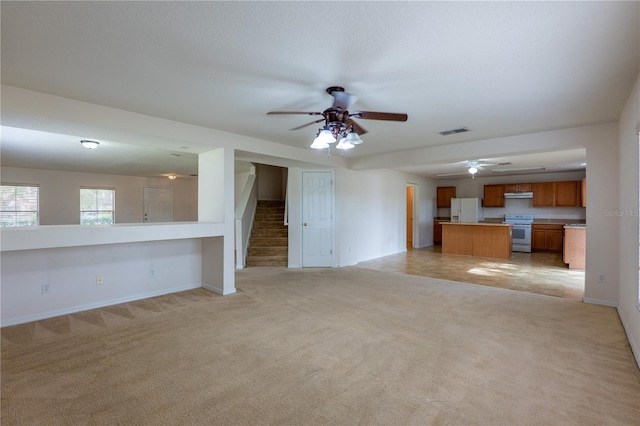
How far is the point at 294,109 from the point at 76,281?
3.38 metres

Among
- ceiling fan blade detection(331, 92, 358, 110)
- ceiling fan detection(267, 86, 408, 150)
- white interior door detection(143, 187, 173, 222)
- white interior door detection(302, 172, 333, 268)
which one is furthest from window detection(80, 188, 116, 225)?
ceiling fan blade detection(331, 92, 358, 110)

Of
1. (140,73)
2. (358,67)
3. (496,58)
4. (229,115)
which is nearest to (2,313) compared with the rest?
(140,73)

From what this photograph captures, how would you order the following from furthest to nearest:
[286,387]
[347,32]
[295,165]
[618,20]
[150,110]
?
1. [295,165]
2. [150,110]
3. [286,387]
4. [347,32]
5. [618,20]

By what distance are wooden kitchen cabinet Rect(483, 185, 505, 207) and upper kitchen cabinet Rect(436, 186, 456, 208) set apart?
1055 millimetres

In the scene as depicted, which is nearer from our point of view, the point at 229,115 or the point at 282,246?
the point at 229,115

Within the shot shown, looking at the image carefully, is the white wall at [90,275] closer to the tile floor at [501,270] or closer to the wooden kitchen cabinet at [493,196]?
the tile floor at [501,270]

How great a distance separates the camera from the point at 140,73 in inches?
98.5

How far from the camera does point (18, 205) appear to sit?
292 inches

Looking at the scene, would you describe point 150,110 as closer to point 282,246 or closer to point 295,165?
point 295,165

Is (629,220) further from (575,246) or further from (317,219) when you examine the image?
(317,219)

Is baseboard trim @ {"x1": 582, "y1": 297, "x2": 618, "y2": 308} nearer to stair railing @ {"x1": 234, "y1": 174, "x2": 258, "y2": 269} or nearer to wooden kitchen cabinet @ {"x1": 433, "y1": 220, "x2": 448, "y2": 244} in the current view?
stair railing @ {"x1": 234, "y1": 174, "x2": 258, "y2": 269}

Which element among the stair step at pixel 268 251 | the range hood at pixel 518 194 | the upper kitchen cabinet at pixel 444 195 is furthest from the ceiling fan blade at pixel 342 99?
the upper kitchen cabinet at pixel 444 195

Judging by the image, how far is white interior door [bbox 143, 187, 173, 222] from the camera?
31.9 feet

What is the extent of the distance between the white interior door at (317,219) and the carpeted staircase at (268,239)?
24.6 inches
